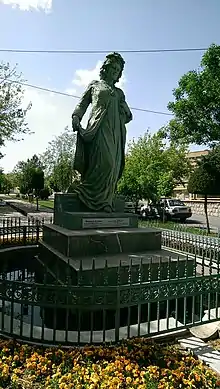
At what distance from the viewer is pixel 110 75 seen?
22.2 feet

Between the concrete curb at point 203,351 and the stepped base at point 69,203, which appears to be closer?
the concrete curb at point 203,351

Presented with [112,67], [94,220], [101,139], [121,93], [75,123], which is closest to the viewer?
[94,220]

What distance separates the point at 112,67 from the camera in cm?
671

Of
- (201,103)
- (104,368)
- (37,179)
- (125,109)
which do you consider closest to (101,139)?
(125,109)

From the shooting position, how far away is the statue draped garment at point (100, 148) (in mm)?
6441

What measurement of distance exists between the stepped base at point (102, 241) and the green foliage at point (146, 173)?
49.6 feet

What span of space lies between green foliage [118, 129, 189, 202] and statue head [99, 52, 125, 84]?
47.7 feet

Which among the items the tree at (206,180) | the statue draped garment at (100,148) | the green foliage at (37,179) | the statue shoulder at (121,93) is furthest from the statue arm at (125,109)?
the green foliage at (37,179)

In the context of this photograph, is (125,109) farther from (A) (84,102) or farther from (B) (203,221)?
(B) (203,221)

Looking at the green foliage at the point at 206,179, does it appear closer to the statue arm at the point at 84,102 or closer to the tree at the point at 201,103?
the tree at the point at 201,103

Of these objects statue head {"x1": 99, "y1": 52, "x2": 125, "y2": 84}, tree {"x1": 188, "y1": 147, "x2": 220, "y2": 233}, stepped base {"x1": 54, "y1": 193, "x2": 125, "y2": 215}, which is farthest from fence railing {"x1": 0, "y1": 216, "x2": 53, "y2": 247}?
tree {"x1": 188, "y1": 147, "x2": 220, "y2": 233}

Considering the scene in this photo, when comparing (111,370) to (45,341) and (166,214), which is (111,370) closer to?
(45,341)

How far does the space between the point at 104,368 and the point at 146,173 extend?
771 inches

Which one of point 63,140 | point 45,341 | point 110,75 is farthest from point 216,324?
point 63,140
